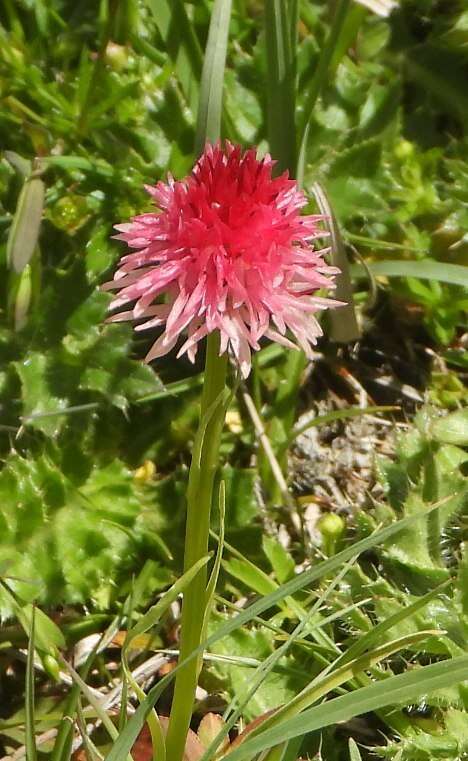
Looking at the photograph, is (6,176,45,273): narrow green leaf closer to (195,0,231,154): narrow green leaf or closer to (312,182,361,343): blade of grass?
(195,0,231,154): narrow green leaf

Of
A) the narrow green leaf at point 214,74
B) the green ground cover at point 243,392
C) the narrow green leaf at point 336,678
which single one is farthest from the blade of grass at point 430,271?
the narrow green leaf at point 336,678

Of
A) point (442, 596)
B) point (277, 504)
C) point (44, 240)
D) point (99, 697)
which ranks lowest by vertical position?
point (99, 697)

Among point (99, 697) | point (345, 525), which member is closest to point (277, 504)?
point (345, 525)

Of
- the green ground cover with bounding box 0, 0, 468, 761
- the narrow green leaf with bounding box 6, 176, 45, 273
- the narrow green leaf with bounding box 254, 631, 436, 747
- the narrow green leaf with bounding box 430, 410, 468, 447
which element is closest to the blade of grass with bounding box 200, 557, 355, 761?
the narrow green leaf with bounding box 254, 631, 436, 747

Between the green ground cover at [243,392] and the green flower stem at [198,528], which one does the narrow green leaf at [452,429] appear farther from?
the green flower stem at [198,528]

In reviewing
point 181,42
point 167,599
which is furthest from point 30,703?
point 181,42

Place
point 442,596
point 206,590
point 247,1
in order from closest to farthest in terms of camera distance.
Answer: point 206,590
point 442,596
point 247,1

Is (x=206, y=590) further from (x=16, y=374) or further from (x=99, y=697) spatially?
(x=16, y=374)
